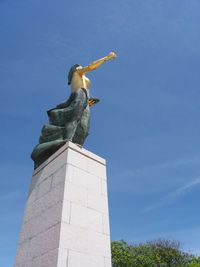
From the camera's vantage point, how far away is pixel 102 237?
5.64 meters

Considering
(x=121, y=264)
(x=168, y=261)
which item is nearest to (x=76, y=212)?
(x=121, y=264)

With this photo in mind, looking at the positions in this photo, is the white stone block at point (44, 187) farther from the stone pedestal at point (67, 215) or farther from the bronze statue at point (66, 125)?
the bronze statue at point (66, 125)

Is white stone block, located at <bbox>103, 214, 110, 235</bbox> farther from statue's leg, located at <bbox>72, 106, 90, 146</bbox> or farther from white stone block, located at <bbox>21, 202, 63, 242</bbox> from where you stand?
statue's leg, located at <bbox>72, 106, 90, 146</bbox>

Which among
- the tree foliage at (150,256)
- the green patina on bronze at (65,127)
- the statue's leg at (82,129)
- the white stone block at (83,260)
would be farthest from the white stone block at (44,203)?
the tree foliage at (150,256)

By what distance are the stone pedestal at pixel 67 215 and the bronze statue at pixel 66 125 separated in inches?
15.7

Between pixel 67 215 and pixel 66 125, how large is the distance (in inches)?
110

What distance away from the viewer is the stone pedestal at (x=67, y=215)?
5.00 meters

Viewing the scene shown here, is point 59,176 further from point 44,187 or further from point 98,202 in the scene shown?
point 98,202

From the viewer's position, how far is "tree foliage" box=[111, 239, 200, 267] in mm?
34375

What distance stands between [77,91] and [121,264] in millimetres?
31108

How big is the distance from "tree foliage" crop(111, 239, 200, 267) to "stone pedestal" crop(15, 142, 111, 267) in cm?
3060

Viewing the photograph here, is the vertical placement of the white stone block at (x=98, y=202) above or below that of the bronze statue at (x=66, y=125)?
below

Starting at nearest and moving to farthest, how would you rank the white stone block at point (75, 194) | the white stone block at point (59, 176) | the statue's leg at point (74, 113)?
the white stone block at point (75, 194) → the white stone block at point (59, 176) → the statue's leg at point (74, 113)

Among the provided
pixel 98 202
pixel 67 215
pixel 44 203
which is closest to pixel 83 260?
pixel 67 215
